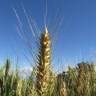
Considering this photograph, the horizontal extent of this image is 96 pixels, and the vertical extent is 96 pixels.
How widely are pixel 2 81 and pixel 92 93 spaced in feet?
5.18

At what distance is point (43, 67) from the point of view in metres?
3.10

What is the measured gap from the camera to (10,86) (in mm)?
4055

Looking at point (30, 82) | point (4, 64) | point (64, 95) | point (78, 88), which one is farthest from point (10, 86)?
point (64, 95)

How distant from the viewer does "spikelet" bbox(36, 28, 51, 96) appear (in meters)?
3.03

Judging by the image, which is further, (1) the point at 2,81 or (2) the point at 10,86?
(1) the point at 2,81

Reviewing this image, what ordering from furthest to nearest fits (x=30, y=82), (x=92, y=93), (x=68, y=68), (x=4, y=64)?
(x=68, y=68) < (x=92, y=93) < (x=4, y=64) < (x=30, y=82)

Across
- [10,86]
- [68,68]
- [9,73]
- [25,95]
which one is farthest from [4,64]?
[68,68]

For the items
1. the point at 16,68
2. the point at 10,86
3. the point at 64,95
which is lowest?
the point at 64,95

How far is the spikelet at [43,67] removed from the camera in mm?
3025

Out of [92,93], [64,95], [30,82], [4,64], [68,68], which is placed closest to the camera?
[64,95]

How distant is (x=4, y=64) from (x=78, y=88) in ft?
4.22

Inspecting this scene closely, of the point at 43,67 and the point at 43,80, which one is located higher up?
the point at 43,67

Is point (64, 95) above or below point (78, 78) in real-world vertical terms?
below

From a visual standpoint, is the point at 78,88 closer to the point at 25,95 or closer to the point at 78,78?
the point at 78,78
